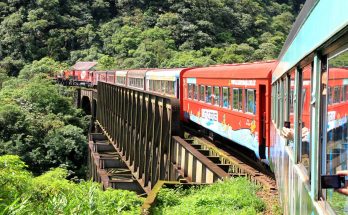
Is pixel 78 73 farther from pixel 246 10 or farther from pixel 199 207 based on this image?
pixel 199 207

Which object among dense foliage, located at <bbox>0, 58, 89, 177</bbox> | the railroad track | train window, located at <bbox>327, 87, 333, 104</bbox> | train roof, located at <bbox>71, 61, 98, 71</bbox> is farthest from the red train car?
train roof, located at <bbox>71, 61, 98, 71</bbox>

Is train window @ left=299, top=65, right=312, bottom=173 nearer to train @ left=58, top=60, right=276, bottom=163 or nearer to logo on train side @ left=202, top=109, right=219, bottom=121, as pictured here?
train @ left=58, top=60, right=276, bottom=163

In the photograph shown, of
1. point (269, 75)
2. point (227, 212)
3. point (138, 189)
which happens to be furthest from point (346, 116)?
point (138, 189)

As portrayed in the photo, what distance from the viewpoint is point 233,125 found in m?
12.1

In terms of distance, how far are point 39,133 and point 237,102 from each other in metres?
26.3

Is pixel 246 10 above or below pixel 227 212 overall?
above

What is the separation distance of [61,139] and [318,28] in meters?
32.2

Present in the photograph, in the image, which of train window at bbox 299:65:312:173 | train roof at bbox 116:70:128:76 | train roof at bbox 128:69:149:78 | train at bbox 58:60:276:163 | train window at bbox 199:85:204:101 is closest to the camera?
train window at bbox 299:65:312:173

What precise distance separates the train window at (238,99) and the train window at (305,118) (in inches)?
303

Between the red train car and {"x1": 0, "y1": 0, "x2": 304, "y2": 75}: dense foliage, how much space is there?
4759 cm

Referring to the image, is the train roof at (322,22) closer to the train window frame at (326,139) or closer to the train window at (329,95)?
the train window frame at (326,139)

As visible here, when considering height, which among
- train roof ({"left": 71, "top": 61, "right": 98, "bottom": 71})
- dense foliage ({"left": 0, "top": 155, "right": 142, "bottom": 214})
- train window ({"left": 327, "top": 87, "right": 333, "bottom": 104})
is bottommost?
dense foliage ({"left": 0, "top": 155, "right": 142, "bottom": 214})

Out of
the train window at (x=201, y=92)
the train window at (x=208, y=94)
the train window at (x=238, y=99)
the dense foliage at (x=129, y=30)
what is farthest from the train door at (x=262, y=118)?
the dense foliage at (x=129, y=30)

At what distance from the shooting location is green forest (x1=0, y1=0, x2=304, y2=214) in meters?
34.6
